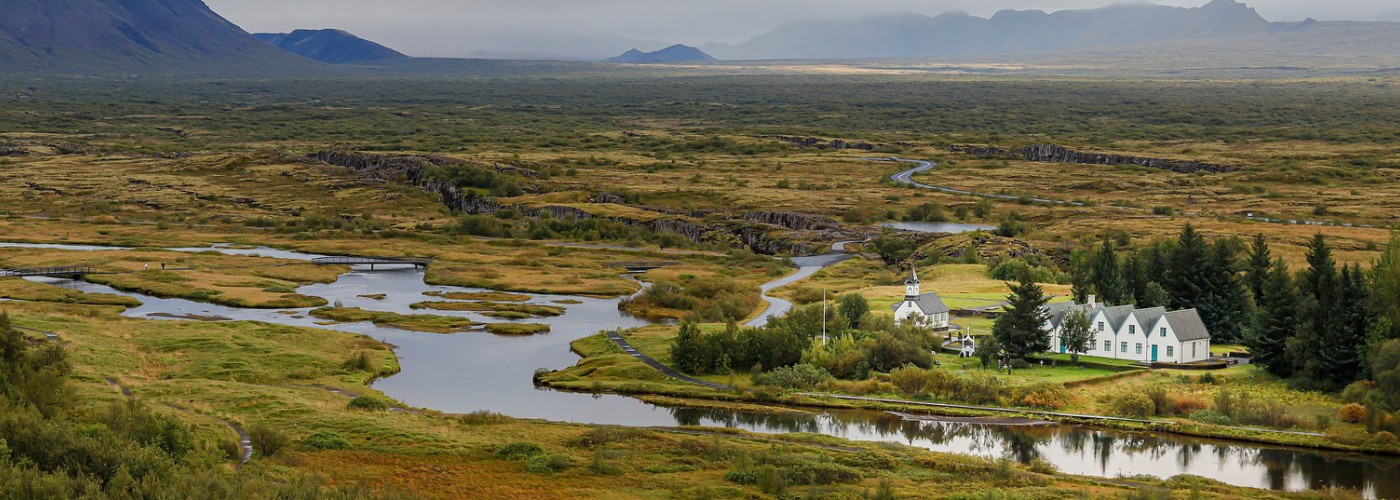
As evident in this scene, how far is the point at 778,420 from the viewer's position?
5122 centimetres

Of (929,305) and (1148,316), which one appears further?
(929,305)

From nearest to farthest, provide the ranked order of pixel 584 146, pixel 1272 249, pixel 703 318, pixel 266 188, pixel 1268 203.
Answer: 1. pixel 703 318
2. pixel 1272 249
3. pixel 1268 203
4. pixel 266 188
5. pixel 584 146

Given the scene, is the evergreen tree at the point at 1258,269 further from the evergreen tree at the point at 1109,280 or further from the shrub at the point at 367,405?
the shrub at the point at 367,405

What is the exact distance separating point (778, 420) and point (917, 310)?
14556mm

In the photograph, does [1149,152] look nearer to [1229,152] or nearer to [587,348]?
[1229,152]

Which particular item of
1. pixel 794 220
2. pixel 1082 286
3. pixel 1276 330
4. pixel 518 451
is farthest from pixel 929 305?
pixel 794 220

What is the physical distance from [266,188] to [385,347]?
303 ft

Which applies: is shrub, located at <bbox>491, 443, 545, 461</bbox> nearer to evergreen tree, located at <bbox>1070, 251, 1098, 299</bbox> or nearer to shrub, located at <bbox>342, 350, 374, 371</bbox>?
shrub, located at <bbox>342, 350, 374, 371</bbox>

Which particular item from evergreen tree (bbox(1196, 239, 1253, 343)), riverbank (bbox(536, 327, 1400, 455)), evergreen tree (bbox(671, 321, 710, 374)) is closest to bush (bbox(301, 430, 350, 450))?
riverbank (bbox(536, 327, 1400, 455))

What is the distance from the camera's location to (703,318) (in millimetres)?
72000

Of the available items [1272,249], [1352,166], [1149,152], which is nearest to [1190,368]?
[1272,249]

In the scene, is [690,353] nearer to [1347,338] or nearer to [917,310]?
[917,310]

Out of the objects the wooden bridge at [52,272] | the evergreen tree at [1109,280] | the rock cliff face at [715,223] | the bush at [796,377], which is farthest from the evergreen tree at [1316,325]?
the wooden bridge at [52,272]

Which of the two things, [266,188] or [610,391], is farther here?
[266,188]
